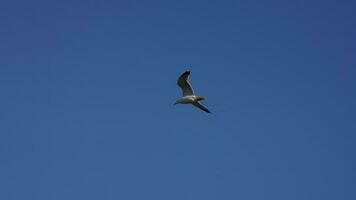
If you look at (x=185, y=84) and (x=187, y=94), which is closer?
(x=185, y=84)

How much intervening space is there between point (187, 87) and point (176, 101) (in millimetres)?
2689

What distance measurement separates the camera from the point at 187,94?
6400 centimetres

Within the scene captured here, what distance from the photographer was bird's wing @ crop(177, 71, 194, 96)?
61.7 meters

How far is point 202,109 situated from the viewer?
2621 inches

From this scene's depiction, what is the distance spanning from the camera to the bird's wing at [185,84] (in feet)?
202

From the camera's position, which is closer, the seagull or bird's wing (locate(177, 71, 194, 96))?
bird's wing (locate(177, 71, 194, 96))

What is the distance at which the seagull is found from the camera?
6191 centimetres

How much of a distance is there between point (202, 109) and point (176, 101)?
2.80 meters

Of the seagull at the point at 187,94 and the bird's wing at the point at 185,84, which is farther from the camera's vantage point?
the seagull at the point at 187,94

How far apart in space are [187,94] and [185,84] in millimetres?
1619

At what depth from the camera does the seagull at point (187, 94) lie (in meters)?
61.9

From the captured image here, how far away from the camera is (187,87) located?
6297 cm

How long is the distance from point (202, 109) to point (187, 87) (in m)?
4.30
